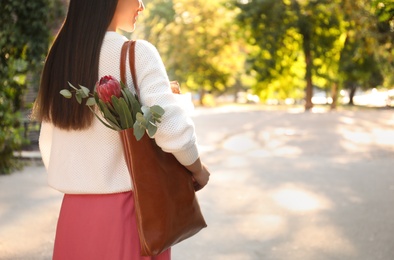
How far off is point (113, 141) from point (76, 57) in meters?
0.34

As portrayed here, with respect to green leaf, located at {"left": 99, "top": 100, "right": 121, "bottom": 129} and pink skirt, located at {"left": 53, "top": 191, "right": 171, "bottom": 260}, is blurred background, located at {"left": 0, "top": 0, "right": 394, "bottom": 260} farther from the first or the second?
pink skirt, located at {"left": 53, "top": 191, "right": 171, "bottom": 260}

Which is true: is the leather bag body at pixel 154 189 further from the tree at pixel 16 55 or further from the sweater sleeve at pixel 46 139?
the tree at pixel 16 55

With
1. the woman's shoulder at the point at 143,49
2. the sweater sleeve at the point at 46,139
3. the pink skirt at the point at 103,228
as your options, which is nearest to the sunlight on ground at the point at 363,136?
the sweater sleeve at the point at 46,139

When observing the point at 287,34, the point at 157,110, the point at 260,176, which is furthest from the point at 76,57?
the point at 287,34

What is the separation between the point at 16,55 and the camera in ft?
36.2

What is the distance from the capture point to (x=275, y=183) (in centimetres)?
870

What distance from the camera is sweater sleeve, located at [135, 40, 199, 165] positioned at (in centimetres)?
231

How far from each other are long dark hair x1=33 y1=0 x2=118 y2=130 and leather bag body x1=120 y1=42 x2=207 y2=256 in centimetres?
13

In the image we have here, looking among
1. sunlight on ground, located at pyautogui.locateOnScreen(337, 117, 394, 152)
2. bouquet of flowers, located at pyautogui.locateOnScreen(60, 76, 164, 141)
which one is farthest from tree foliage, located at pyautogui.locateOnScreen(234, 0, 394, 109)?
bouquet of flowers, located at pyautogui.locateOnScreen(60, 76, 164, 141)

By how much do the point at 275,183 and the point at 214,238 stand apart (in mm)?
3181

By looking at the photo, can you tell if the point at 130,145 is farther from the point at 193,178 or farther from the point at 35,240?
the point at 35,240

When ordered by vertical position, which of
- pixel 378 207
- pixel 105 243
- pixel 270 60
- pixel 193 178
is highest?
pixel 193 178

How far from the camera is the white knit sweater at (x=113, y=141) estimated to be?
2316 millimetres

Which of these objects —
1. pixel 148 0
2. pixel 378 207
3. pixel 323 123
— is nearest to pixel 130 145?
pixel 378 207
